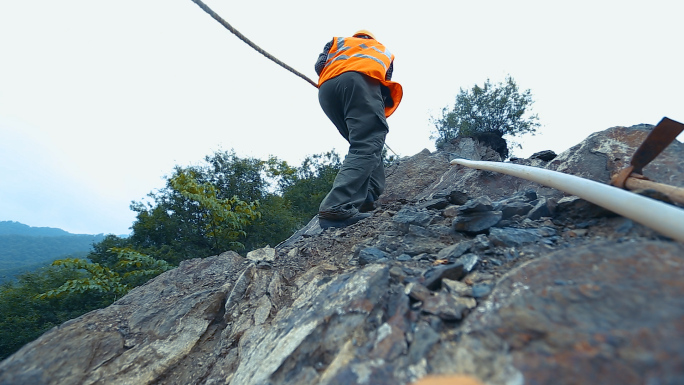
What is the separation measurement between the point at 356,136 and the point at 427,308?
81.2 inches

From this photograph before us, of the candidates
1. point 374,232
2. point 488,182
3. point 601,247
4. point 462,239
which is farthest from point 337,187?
Answer: point 601,247

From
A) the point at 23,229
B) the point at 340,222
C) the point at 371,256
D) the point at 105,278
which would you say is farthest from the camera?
the point at 23,229

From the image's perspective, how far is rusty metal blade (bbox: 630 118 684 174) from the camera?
1.44 meters

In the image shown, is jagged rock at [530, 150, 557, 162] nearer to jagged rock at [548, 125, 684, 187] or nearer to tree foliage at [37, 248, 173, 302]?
jagged rock at [548, 125, 684, 187]

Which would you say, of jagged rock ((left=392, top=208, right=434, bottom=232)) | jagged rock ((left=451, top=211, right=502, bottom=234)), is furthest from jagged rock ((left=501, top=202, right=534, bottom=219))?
jagged rock ((left=392, top=208, right=434, bottom=232))

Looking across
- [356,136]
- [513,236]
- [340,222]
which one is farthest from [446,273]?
[356,136]

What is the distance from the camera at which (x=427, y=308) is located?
3.69 feet

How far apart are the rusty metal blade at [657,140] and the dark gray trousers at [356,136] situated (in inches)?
72.9

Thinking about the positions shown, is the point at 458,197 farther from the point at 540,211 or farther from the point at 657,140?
the point at 657,140

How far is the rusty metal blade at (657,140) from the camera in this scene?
56.8 inches

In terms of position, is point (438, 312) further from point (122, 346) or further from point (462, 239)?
point (122, 346)

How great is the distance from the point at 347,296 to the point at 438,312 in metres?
0.43

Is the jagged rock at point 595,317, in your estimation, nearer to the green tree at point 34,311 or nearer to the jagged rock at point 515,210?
the jagged rock at point 515,210

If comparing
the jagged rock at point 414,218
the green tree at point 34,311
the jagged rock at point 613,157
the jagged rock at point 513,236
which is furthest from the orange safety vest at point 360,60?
the green tree at point 34,311
